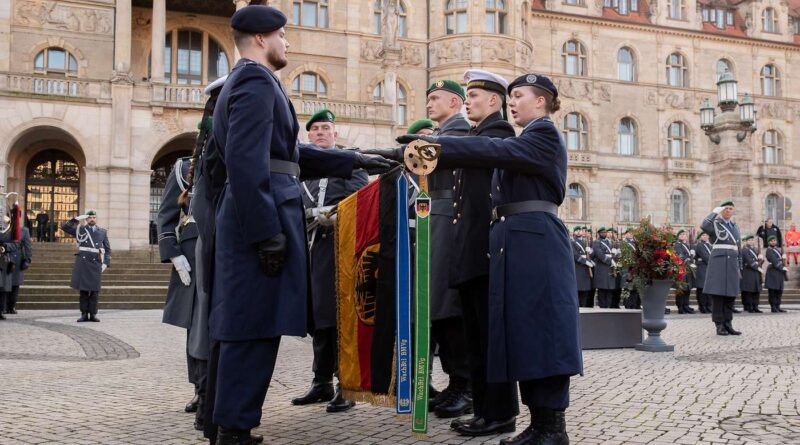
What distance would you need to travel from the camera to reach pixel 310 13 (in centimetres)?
3456

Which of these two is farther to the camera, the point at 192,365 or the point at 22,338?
the point at 22,338

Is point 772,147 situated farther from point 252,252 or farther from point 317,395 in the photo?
point 252,252

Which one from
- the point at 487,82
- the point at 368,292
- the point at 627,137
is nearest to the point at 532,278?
the point at 368,292

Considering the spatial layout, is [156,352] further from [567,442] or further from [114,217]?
[114,217]

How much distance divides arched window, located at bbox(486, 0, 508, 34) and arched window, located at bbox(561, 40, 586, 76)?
18.4 feet

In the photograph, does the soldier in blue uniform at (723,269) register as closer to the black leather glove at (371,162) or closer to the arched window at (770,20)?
the black leather glove at (371,162)

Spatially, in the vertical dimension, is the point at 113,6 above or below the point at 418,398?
above

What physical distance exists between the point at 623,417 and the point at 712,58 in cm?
4255

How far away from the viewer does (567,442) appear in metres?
4.62

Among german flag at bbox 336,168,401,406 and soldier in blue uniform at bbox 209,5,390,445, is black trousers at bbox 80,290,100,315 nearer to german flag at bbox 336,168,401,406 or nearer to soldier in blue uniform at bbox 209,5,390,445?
german flag at bbox 336,168,401,406

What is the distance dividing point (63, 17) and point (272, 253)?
30699mm

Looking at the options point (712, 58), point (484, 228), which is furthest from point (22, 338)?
point (712, 58)

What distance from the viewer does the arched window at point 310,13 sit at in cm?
3428

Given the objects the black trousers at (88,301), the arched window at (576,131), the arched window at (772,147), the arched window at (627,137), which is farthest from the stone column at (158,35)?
the arched window at (772,147)
